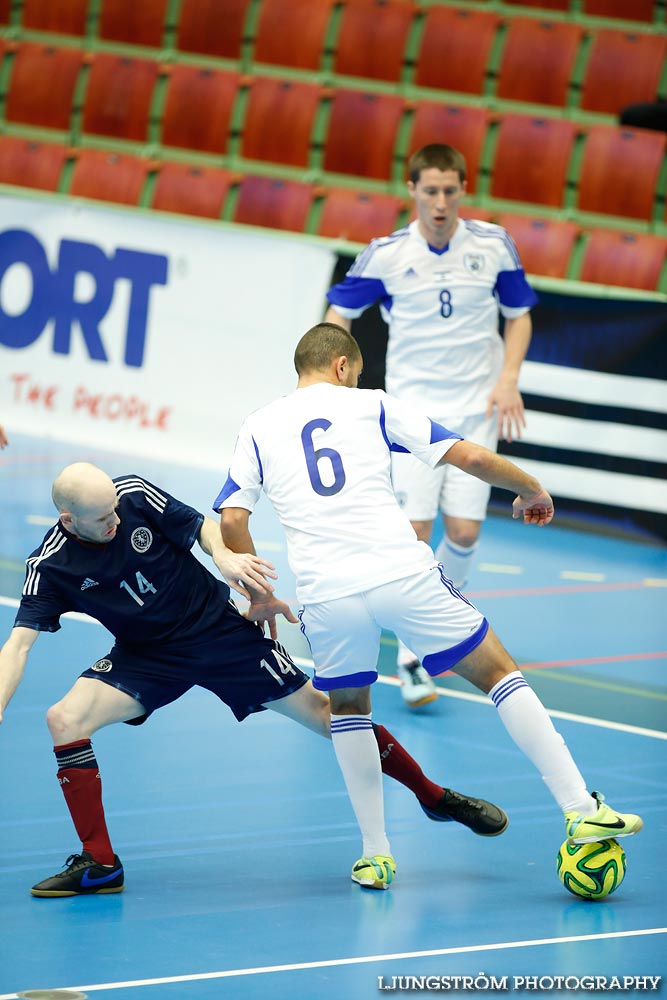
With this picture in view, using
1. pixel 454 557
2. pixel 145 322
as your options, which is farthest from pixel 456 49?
pixel 454 557

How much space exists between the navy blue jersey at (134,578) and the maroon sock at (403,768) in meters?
0.70

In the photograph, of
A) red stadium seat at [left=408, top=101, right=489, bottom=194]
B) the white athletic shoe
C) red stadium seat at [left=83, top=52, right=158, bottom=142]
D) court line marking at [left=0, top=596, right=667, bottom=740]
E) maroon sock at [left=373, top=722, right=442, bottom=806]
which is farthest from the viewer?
red stadium seat at [left=83, top=52, right=158, bottom=142]

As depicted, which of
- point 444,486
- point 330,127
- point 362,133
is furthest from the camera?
point 330,127

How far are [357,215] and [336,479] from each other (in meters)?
Answer: 8.20

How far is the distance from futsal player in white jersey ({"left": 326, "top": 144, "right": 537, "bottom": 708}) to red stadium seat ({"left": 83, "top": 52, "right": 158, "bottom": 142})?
293 inches

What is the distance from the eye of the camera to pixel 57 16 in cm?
1602

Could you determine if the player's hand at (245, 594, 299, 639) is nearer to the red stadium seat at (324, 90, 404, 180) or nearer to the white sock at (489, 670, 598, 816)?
the white sock at (489, 670, 598, 816)

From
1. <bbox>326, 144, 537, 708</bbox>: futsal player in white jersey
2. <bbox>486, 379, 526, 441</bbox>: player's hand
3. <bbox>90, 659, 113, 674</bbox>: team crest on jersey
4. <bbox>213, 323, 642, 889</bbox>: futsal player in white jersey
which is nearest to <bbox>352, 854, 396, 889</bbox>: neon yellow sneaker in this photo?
<bbox>213, 323, 642, 889</bbox>: futsal player in white jersey

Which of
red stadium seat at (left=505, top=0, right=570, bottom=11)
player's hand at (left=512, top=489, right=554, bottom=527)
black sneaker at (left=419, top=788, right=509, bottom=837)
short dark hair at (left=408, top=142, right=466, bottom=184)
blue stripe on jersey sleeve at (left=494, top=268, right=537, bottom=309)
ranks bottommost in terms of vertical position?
black sneaker at (left=419, top=788, right=509, bottom=837)

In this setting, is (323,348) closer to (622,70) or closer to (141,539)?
(141,539)

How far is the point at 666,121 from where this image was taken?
12961 mm

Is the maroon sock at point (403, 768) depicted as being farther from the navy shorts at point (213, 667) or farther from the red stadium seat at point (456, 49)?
the red stadium seat at point (456, 49)

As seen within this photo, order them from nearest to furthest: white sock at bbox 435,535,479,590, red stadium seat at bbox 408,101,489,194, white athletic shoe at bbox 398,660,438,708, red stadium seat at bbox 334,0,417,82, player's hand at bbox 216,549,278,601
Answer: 1. player's hand at bbox 216,549,278,601
2. white athletic shoe at bbox 398,660,438,708
3. white sock at bbox 435,535,479,590
4. red stadium seat at bbox 408,101,489,194
5. red stadium seat at bbox 334,0,417,82

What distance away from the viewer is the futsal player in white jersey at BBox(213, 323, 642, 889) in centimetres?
509
